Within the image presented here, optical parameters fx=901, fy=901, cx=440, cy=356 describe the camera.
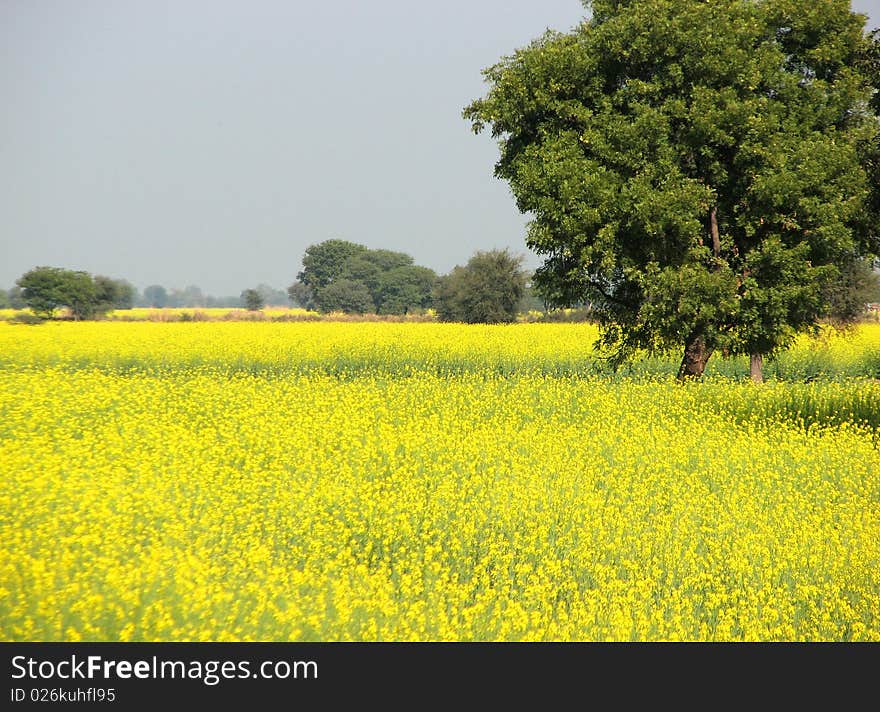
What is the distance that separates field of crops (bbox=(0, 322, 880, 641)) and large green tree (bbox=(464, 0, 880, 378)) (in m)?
3.88

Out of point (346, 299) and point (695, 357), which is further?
point (346, 299)

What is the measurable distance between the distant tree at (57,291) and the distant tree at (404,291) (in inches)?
2169

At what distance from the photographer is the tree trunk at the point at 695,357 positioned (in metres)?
23.4

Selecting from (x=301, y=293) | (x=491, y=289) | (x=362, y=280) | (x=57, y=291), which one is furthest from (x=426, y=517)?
(x=301, y=293)

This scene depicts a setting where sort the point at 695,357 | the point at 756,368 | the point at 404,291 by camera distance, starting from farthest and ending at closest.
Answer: the point at 404,291 < the point at 756,368 < the point at 695,357

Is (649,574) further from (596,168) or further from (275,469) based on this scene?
(596,168)

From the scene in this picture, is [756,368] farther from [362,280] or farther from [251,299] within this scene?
[362,280]

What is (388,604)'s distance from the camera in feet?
22.0

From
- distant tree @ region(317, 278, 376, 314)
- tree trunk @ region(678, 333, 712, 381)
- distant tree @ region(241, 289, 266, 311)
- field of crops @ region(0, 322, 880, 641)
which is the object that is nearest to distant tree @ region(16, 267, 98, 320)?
distant tree @ region(241, 289, 266, 311)

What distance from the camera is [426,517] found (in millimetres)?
9492

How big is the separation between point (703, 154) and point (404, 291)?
335 feet

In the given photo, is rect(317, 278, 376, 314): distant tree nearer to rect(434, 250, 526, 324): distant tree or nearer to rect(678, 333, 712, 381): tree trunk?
rect(434, 250, 526, 324): distant tree

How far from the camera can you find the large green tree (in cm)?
2059
